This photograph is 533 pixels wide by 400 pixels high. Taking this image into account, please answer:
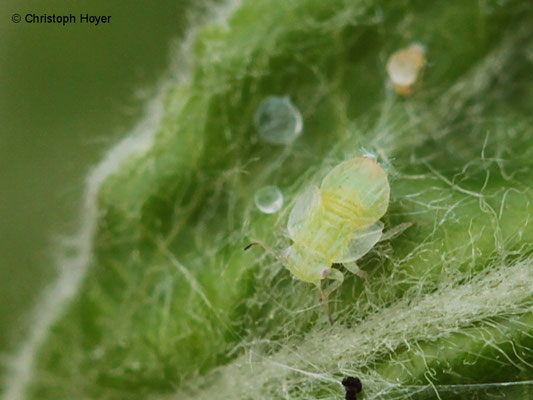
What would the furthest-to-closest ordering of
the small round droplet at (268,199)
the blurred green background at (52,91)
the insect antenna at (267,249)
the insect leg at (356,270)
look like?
the blurred green background at (52,91) < the small round droplet at (268,199) < the insect antenna at (267,249) < the insect leg at (356,270)

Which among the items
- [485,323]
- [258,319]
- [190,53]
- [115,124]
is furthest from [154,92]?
[485,323]

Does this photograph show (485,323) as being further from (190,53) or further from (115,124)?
(115,124)

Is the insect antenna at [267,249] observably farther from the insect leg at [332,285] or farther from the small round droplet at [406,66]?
the small round droplet at [406,66]

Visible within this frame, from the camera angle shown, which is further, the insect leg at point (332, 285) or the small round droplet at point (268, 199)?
the small round droplet at point (268, 199)

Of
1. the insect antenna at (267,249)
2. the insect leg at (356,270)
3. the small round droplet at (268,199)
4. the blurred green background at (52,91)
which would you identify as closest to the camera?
the insect leg at (356,270)

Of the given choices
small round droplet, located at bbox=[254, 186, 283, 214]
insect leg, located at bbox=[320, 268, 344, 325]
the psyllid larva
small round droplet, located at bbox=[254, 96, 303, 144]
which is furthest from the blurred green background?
insect leg, located at bbox=[320, 268, 344, 325]

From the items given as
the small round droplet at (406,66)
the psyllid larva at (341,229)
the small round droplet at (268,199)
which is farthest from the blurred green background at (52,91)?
the psyllid larva at (341,229)

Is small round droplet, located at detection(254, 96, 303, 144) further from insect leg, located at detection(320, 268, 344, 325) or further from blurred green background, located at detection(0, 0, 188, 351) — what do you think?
blurred green background, located at detection(0, 0, 188, 351)

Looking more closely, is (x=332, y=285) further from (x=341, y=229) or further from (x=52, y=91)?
(x=52, y=91)
